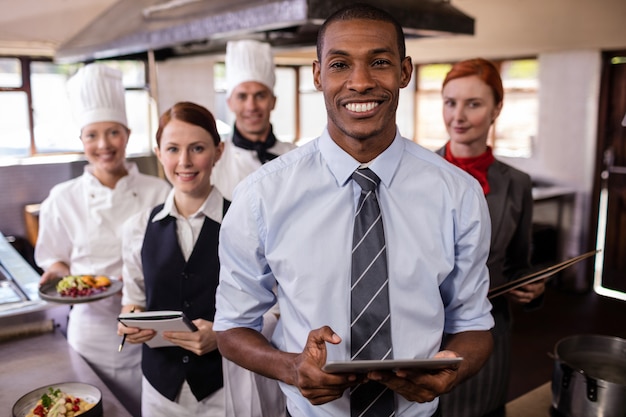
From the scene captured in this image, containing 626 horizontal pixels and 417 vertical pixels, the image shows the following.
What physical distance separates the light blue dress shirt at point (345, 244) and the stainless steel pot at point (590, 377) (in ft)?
1.56

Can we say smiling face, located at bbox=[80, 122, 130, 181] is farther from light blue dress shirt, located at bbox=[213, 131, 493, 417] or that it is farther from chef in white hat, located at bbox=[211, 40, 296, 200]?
light blue dress shirt, located at bbox=[213, 131, 493, 417]

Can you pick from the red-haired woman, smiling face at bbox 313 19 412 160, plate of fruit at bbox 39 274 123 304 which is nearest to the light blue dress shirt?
smiling face at bbox 313 19 412 160

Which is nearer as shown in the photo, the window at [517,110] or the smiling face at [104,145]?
the smiling face at [104,145]

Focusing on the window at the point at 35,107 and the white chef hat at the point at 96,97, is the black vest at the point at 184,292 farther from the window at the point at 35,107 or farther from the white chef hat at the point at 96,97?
the window at the point at 35,107

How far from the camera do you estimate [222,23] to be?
2.40 m

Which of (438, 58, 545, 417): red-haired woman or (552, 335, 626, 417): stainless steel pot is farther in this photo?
(438, 58, 545, 417): red-haired woman

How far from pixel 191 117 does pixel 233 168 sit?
3.32ft

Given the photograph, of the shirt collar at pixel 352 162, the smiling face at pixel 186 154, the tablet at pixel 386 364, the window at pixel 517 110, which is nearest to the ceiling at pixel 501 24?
the window at pixel 517 110

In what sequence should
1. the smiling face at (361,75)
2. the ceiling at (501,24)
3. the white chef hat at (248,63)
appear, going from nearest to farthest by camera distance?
the smiling face at (361,75), the white chef hat at (248,63), the ceiling at (501,24)

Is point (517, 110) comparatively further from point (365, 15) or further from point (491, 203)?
point (365, 15)

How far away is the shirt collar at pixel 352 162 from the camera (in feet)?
4.31

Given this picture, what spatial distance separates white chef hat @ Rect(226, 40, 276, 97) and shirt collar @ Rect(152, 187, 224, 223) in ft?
3.55

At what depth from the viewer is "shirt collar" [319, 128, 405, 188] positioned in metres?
1.31

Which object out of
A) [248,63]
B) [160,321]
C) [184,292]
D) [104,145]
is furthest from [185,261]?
[248,63]
